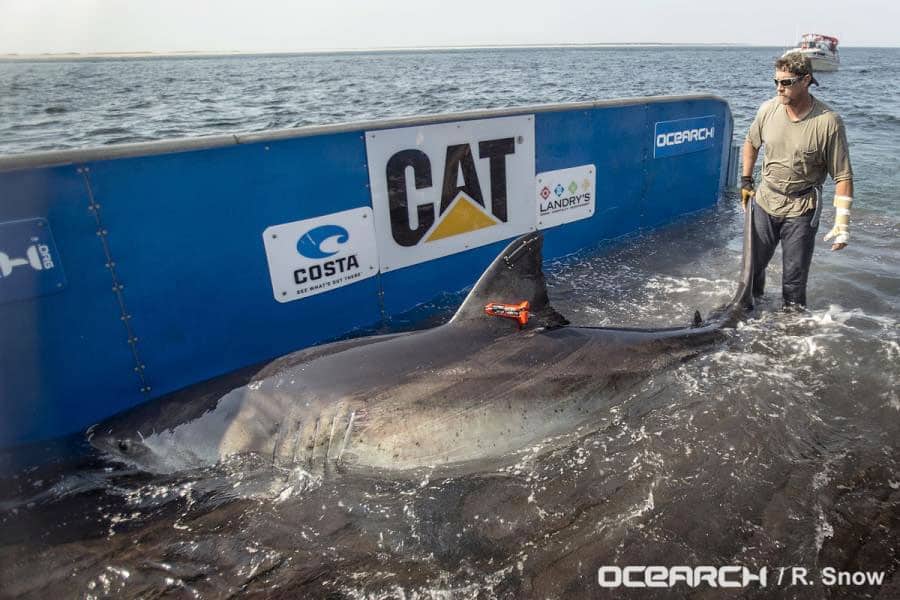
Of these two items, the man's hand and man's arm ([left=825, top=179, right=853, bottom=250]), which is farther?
the man's hand

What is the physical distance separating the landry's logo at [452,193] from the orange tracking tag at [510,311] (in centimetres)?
190

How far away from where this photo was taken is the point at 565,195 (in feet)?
23.6

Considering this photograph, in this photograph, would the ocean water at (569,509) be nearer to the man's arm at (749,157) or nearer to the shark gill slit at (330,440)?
the shark gill slit at (330,440)

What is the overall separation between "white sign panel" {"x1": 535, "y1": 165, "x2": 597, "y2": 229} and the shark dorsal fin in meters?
2.71

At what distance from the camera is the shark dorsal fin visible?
13.6 ft

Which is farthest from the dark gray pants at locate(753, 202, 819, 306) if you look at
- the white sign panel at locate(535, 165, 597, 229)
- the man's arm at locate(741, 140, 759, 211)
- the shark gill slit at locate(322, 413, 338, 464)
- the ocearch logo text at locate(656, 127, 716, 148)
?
the shark gill slit at locate(322, 413, 338, 464)

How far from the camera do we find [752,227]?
18.9 feet

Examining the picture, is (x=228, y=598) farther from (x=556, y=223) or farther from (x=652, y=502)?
(x=556, y=223)

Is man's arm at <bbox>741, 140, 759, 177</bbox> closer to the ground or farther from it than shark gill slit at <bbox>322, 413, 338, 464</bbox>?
farther from it

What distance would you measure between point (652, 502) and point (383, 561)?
1.56 m

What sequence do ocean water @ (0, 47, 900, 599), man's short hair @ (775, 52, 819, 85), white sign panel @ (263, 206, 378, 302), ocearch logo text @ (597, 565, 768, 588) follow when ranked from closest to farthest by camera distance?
1. ocearch logo text @ (597, 565, 768, 588)
2. ocean water @ (0, 47, 900, 599)
3. man's short hair @ (775, 52, 819, 85)
4. white sign panel @ (263, 206, 378, 302)

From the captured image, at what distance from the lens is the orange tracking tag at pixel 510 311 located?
160 inches

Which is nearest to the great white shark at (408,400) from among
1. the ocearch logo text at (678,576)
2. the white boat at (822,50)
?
the ocearch logo text at (678,576)

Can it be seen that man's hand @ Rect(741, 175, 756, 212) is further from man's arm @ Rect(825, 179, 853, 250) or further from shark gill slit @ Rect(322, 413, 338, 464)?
shark gill slit @ Rect(322, 413, 338, 464)
